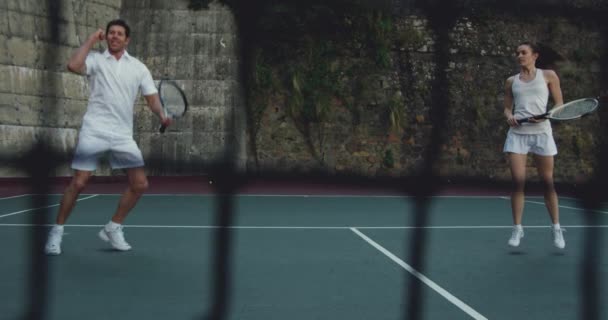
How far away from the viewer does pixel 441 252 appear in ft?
11.9

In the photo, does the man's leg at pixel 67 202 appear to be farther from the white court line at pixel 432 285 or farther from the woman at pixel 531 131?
the woman at pixel 531 131

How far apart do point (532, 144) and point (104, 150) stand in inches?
85.1

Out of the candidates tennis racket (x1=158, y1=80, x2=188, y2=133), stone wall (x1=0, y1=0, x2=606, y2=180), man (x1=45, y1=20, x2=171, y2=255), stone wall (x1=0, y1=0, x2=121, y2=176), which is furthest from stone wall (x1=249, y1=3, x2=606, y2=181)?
man (x1=45, y1=20, x2=171, y2=255)

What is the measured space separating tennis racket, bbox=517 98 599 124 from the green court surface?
2.35 ft

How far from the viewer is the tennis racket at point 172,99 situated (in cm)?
296

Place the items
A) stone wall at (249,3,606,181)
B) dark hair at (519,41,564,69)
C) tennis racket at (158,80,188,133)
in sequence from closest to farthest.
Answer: tennis racket at (158,80,188,133) < stone wall at (249,3,606,181) < dark hair at (519,41,564,69)

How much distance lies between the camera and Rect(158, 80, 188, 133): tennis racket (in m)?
2.96

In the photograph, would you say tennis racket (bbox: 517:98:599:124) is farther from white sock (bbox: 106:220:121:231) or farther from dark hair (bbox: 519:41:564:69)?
dark hair (bbox: 519:41:564:69)

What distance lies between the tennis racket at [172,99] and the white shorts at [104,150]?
0.66ft

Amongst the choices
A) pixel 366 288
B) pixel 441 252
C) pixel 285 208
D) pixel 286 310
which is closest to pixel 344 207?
pixel 285 208

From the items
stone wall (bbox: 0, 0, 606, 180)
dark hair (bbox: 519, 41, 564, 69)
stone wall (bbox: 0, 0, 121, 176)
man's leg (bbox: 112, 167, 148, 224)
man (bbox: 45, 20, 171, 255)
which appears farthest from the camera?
dark hair (bbox: 519, 41, 564, 69)

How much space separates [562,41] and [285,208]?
7.07 metres

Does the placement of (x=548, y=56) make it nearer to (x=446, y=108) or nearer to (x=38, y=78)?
(x=446, y=108)

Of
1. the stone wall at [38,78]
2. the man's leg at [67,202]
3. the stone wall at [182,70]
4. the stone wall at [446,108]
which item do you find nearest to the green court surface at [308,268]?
the man's leg at [67,202]
